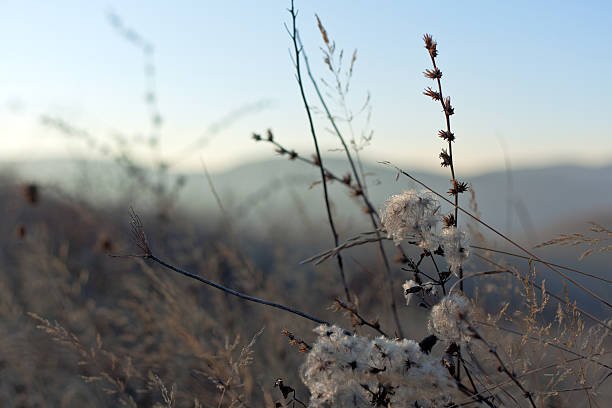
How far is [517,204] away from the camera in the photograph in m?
2.33

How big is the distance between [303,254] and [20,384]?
2.77m

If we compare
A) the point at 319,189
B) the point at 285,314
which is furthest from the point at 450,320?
the point at 285,314

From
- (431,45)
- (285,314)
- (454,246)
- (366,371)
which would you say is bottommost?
(285,314)

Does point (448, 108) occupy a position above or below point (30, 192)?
above

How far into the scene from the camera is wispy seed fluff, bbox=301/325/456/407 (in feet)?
2.88

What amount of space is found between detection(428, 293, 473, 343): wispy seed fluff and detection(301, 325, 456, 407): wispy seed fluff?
0.06m

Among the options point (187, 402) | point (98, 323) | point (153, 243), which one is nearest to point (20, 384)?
point (98, 323)

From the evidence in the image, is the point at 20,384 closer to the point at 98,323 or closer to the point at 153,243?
the point at 98,323

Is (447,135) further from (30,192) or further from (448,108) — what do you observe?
(30,192)

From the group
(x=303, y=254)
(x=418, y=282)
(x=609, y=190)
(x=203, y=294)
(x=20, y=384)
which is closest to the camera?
(x=418, y=282)

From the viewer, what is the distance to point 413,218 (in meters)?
1.00

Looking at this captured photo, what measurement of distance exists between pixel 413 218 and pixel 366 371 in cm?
33

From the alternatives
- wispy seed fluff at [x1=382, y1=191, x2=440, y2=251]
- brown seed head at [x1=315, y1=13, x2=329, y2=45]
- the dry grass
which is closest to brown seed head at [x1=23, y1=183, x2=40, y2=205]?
the dry grass

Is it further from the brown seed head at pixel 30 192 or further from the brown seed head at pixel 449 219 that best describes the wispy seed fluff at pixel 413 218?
the brown seed head at pixel 30 192
